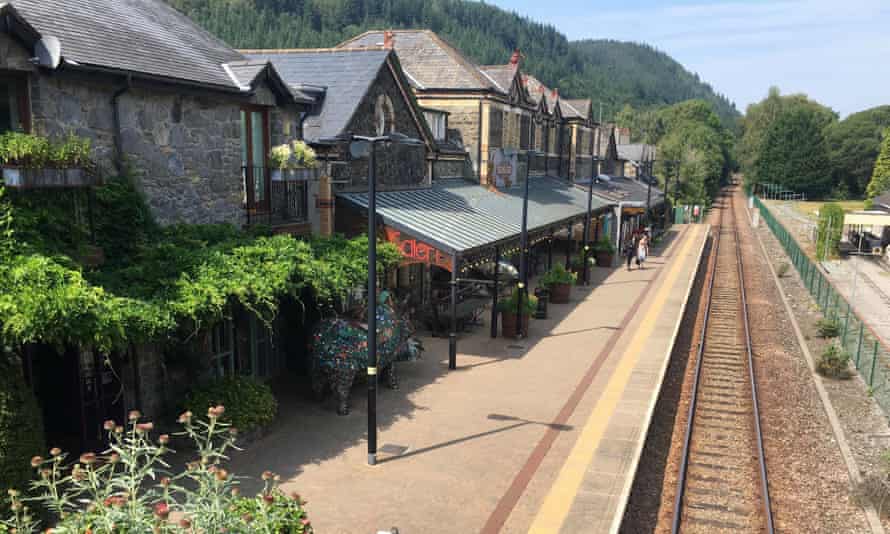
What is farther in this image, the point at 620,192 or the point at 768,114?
the point at 768,114

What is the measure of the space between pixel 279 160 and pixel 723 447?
10.1 meters

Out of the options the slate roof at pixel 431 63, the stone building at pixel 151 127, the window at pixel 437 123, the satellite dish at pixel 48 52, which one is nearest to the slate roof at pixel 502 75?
the slate roof at pixel 431 63

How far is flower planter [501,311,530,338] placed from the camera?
17859mm

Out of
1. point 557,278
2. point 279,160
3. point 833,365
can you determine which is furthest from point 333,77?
point 833,365

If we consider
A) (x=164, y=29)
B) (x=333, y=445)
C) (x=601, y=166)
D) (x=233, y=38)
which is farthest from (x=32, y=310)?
(x=233, y=38)

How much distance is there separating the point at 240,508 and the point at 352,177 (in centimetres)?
1145

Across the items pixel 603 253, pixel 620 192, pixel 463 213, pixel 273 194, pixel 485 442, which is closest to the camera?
pixel 485 442

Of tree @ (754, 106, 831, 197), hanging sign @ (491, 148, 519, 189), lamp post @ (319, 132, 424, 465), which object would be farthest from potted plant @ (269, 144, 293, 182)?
tree @ (754, 106, 831, 197)

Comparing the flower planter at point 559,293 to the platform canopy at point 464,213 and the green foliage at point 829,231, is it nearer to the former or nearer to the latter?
the platform canopy at point 464,213

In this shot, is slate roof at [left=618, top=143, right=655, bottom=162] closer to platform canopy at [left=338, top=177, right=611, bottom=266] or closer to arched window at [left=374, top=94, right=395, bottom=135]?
platform canopy at [left=338, top=177, right=611, bottom=266]

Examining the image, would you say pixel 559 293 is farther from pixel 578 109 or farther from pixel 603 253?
pixel 578 109

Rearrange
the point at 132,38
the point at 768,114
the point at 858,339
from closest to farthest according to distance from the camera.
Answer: the point at 132,38 < the point at 858,339 < the point at 768,114

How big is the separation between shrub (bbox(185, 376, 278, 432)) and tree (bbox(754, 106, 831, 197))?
9785 centimetres

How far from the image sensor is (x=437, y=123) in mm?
25328
